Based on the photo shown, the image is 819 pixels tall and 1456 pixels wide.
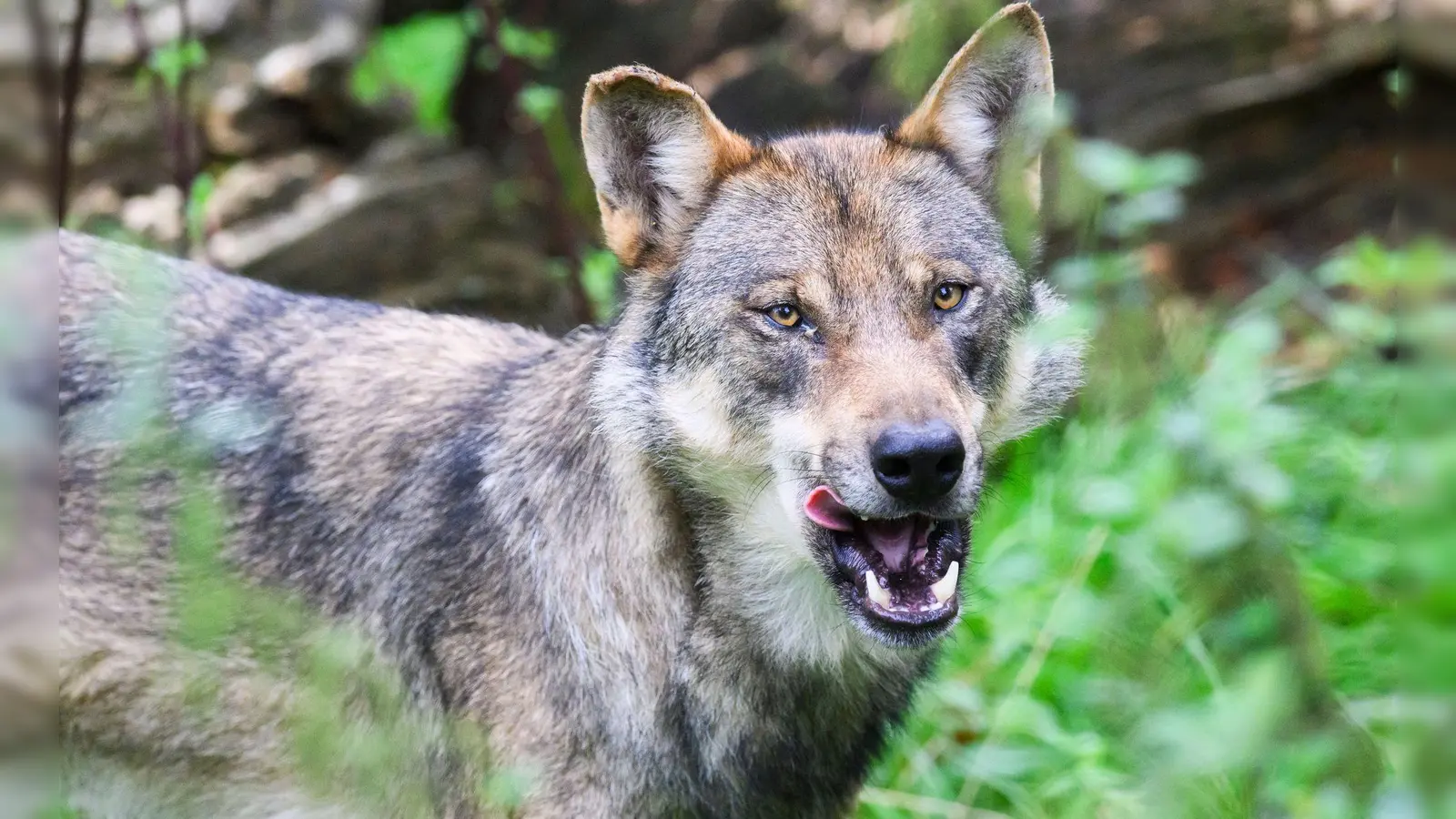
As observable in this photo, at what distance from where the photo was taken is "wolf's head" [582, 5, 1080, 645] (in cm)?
331

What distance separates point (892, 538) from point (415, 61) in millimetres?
5297

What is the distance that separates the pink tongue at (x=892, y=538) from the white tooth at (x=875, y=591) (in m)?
0.06

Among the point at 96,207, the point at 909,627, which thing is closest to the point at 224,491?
the point at 909,627

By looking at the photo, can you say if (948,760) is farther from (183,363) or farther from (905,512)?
(183,363)

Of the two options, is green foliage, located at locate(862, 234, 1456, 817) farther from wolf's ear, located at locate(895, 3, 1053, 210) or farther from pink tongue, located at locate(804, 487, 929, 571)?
wolf's ear, located at locate(895, 3, 1053, 210)

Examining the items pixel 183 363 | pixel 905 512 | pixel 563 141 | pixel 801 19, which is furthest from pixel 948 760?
pixel 801 19

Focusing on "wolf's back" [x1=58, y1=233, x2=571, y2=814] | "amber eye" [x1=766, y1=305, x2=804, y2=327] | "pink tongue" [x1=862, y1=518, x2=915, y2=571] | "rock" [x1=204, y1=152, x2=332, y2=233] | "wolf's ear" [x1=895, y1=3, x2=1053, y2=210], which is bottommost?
"wolf's back" [x1=58, y1=233, x2=571, y2=814]

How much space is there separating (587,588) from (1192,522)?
2.14m

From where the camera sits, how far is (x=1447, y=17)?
86 cm

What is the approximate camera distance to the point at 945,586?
3.35 m

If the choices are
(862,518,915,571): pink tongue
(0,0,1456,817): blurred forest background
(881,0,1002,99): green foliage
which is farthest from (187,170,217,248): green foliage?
(881,0,1002,99): green foliage

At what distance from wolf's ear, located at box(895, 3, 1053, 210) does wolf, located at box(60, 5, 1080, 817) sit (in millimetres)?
11

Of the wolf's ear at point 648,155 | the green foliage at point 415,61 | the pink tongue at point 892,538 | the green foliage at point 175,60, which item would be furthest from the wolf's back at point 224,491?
the green foliage at point 415,61

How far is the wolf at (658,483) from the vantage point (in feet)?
11.4
